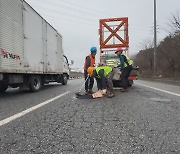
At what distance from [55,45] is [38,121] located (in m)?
9.83

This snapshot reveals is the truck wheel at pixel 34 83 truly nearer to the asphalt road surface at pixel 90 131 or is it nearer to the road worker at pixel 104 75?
the road worker at pixel 104 75

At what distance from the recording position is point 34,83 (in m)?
11.0

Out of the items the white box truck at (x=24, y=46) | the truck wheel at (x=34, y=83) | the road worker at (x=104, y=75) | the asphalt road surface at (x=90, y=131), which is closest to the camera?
the asphalt road surface at (x=90, y=131)

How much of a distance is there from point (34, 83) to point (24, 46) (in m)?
2.10

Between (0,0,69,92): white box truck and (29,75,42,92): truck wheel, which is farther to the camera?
(29,75,42,92): truck wheel

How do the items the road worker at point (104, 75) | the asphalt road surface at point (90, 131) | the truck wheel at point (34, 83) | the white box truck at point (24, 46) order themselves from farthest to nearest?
the truck wheel at point (34, 83) < the road worker at point (104, 75) < the white box truck at point (24, 46) < the asphalt road surface at point (90, 131)

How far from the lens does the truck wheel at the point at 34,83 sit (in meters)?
10.5

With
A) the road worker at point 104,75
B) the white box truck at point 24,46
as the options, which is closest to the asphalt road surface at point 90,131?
the road worker at point 104,75

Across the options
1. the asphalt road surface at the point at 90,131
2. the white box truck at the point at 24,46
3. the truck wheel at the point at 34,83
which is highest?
the white box truck at the point at 24,46

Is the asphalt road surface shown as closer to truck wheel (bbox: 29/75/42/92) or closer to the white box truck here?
the white box truck

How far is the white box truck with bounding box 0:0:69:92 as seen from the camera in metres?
8.01

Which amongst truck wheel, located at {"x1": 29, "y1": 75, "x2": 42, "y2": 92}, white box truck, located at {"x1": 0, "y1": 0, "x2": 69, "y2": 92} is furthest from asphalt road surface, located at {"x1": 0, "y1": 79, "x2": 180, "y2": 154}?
truck wheel, located at {"x1": 29, "y1": 75, "x2": 42, "y2": 92}

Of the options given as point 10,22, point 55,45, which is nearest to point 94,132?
point 10,22

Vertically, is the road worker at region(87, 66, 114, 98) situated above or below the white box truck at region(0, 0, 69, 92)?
below
